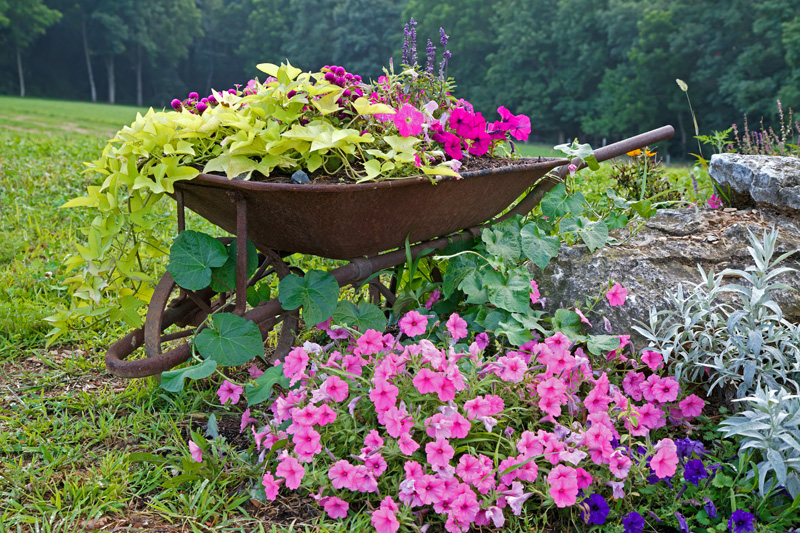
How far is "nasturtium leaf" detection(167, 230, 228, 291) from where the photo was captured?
1.69 m

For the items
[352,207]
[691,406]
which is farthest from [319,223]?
[691,406]

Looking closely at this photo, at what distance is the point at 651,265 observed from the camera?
194cm

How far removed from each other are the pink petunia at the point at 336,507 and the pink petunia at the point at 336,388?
9.1 inches

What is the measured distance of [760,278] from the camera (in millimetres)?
1653

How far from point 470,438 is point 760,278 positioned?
977 mm

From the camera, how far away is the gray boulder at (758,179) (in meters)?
2.15

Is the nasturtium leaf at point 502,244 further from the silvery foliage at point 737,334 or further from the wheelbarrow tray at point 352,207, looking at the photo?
the silvery foliage at point 737,334

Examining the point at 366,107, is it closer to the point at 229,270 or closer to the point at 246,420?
the point at 229,270

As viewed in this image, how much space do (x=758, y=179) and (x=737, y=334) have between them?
3.00 ft

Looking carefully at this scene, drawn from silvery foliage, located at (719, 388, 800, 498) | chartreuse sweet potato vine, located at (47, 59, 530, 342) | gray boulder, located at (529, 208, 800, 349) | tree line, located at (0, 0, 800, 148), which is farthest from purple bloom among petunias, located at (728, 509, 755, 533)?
tree line, located at (0, 0, 800, 148)

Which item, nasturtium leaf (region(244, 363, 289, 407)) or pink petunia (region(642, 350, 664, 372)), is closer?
nasturtium leaf (region(244, 363, 289, 407))

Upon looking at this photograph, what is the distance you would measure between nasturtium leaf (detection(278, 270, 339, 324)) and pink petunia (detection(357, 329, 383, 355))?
0.19m

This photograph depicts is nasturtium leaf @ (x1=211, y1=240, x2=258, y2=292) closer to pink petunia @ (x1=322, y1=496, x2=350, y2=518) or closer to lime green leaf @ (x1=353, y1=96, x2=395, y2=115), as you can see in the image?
lime green leaf @ (x1=353, y1=96, x2=395, y2=115)

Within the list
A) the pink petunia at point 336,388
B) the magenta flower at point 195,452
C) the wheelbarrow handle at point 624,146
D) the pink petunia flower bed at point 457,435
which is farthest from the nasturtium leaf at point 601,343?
the magenta flower at point 195,452
